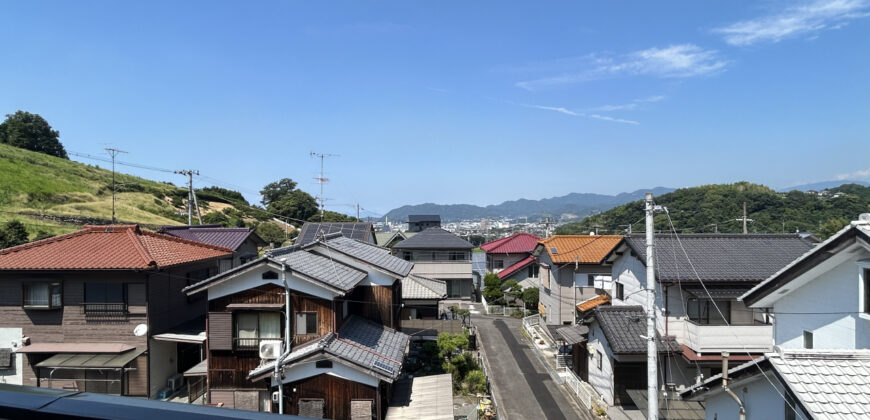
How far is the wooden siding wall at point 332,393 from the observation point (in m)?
14.0

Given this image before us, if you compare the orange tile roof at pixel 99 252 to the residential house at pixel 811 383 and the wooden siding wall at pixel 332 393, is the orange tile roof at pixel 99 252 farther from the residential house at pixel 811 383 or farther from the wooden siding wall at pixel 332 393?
the residential house at pixel 811 383

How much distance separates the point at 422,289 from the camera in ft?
84.8

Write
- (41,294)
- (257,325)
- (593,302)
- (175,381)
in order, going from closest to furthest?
(257,325) < (41,294) < (175,381) < (593,302)

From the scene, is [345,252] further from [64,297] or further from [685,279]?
[685,279]

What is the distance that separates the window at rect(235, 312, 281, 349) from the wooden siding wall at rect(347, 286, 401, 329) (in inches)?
158

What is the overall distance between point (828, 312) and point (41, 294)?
82.4ft

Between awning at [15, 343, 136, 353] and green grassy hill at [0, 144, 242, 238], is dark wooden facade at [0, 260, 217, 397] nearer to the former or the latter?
awning at [15, 343, 136, 353]

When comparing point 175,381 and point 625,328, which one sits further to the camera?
point 175,381

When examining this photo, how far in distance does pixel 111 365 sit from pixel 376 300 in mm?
9677

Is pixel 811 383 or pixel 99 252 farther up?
pixel 99 252

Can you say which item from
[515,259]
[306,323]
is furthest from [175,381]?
[515,259]

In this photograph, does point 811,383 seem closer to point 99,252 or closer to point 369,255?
point 369,255

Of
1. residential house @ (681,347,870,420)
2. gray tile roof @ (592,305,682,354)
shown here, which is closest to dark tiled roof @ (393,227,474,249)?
Result: gray tile roof @ (592,305,682,354)

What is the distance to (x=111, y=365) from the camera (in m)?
16.7
